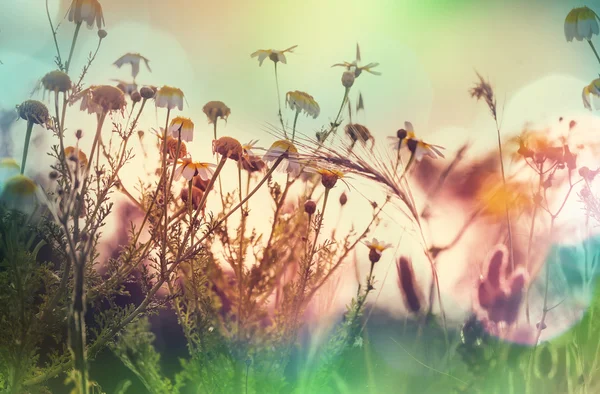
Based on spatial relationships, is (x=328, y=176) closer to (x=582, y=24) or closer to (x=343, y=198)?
(x=343, y=198)

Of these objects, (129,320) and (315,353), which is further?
(315,353)

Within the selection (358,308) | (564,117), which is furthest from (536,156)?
(358,308)

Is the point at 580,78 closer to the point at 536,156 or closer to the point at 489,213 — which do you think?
the point at 536,156

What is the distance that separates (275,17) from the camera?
2.57 ft

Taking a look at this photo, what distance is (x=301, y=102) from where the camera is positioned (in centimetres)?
75

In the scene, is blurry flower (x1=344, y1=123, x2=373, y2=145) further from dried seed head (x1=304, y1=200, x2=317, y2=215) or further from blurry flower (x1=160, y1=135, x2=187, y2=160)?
blurry flower (x1=160, y1=135, x2=187, y2=160)

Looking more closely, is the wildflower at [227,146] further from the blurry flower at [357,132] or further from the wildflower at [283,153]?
the blurry flower at [357,132]

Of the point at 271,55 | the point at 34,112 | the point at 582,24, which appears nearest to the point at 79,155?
the point at 34,112

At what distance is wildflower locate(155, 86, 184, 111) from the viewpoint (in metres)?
0.67

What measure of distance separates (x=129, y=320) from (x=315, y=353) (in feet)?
0.93

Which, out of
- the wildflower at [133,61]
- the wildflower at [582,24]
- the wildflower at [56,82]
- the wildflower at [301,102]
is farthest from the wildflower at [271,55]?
the wildflower at [582,24]

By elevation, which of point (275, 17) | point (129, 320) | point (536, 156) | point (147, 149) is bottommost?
point (129, 320)

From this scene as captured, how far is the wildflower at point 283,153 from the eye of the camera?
27.1 inches

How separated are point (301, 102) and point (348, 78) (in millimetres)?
77
